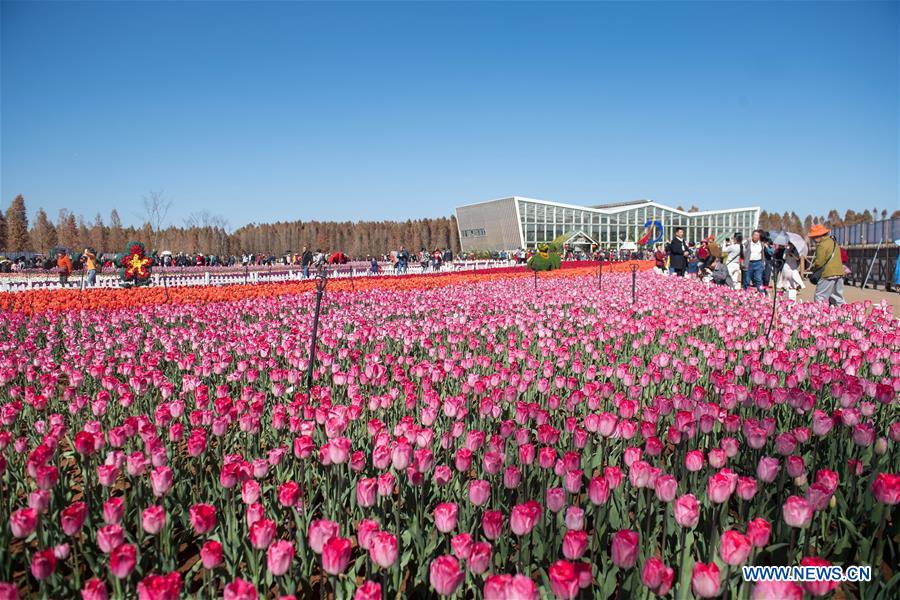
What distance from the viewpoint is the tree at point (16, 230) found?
3201 inches

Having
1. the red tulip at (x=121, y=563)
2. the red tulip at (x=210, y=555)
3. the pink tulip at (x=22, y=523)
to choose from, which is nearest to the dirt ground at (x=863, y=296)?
the red tulip at (x=210, y=555)

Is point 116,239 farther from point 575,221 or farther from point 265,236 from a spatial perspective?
point 575,221

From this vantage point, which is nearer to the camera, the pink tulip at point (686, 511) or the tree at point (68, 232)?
the pink tulip at point (686, 511)

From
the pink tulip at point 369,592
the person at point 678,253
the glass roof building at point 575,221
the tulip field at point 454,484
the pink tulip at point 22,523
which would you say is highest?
the glass roof building at point 575,221

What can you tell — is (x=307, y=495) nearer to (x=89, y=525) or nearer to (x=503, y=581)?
(x=89, y=525)

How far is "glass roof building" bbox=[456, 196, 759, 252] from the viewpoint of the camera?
87562mm

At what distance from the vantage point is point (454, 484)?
114 inches

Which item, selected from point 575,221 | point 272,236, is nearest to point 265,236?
point 272,236

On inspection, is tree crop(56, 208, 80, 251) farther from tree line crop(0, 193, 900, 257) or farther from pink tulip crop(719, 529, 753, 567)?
pink tulip crop(719, 529, 753, 567)

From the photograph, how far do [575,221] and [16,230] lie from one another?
76993mm

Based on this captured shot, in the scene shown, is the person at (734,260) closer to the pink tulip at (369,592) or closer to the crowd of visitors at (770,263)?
the crowd of visitors at (770,263)

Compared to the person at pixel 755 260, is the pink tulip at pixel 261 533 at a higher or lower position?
lower

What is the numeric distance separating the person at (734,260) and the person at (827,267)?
14.8ft

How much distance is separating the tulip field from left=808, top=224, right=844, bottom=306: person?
441 cm
